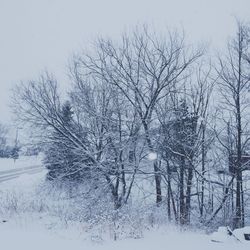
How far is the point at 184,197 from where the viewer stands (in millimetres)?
14898

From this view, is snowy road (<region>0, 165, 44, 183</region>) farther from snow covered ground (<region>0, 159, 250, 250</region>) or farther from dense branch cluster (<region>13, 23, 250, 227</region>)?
snow covered ground (<region>0, 159, 250, 250</region>)

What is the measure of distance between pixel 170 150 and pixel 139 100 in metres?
3.37

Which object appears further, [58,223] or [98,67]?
[98,67]

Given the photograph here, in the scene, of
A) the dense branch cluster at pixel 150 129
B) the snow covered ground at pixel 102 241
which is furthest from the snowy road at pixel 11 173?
the snow covered ground at pixel 102 241

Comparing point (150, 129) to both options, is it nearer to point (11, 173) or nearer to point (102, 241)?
point (102, 241)

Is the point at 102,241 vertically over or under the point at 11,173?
under

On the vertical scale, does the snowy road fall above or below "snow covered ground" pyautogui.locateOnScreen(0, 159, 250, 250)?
above

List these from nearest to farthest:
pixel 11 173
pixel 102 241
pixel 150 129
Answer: pixel 102 241 < pixel 150 129 < pixel 11 173

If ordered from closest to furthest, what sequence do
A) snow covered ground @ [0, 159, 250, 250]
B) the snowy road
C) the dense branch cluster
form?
1. snow covered ground @ [0, 159, 250, 250]
2. the dense branch cluster
3. the snowy road

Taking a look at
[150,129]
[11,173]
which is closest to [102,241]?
[150,129]

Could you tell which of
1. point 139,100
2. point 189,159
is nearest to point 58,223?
point 189,159

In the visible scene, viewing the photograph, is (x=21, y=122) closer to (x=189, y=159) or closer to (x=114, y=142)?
(x=114, y=142)

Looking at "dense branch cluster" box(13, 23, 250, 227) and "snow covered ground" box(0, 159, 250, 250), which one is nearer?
"snow covered ground" box(0, 159, 250, 250)

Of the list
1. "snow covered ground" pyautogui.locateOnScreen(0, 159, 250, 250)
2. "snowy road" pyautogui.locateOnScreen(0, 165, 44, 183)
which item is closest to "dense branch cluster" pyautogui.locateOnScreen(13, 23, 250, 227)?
"snow covered ground" pyautogui.locateOnScreen(0, 159, 250, 250)
